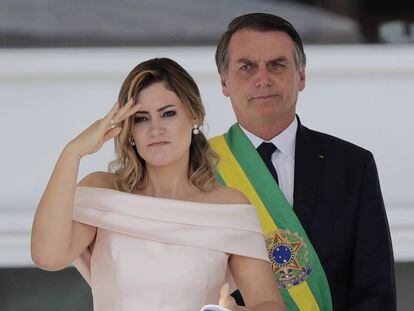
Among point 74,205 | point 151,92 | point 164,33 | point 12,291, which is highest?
point 164,33

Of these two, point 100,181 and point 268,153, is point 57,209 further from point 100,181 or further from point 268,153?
point 268,153

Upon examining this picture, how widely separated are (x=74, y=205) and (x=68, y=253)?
12cm

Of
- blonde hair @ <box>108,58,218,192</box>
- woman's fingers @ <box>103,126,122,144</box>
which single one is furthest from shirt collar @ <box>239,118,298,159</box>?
woman's fingers @ <box>103,126,122,144</box>

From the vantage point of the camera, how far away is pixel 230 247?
2.82m

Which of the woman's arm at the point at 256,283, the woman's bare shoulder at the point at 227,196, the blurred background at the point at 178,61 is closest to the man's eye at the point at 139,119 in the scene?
the woman's bare shoulder at the point at 227,196

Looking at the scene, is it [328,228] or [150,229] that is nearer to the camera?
[150,229]

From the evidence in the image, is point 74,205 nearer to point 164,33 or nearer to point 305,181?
point 305,181

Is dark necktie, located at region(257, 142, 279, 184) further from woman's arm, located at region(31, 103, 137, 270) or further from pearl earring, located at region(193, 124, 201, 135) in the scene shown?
woman's arm, located at region(31, 103, 137, 270)

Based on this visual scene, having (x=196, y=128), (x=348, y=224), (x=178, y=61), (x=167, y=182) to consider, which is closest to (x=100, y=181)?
(x=167, y=182)

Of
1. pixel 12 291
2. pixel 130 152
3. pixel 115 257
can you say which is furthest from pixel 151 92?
pixel 12 291

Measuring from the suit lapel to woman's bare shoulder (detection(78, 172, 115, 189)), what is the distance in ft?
1.72

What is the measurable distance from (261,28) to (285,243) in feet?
1.85

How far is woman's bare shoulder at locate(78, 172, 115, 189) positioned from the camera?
9.45 ft

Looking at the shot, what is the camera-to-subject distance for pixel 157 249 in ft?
9.16
